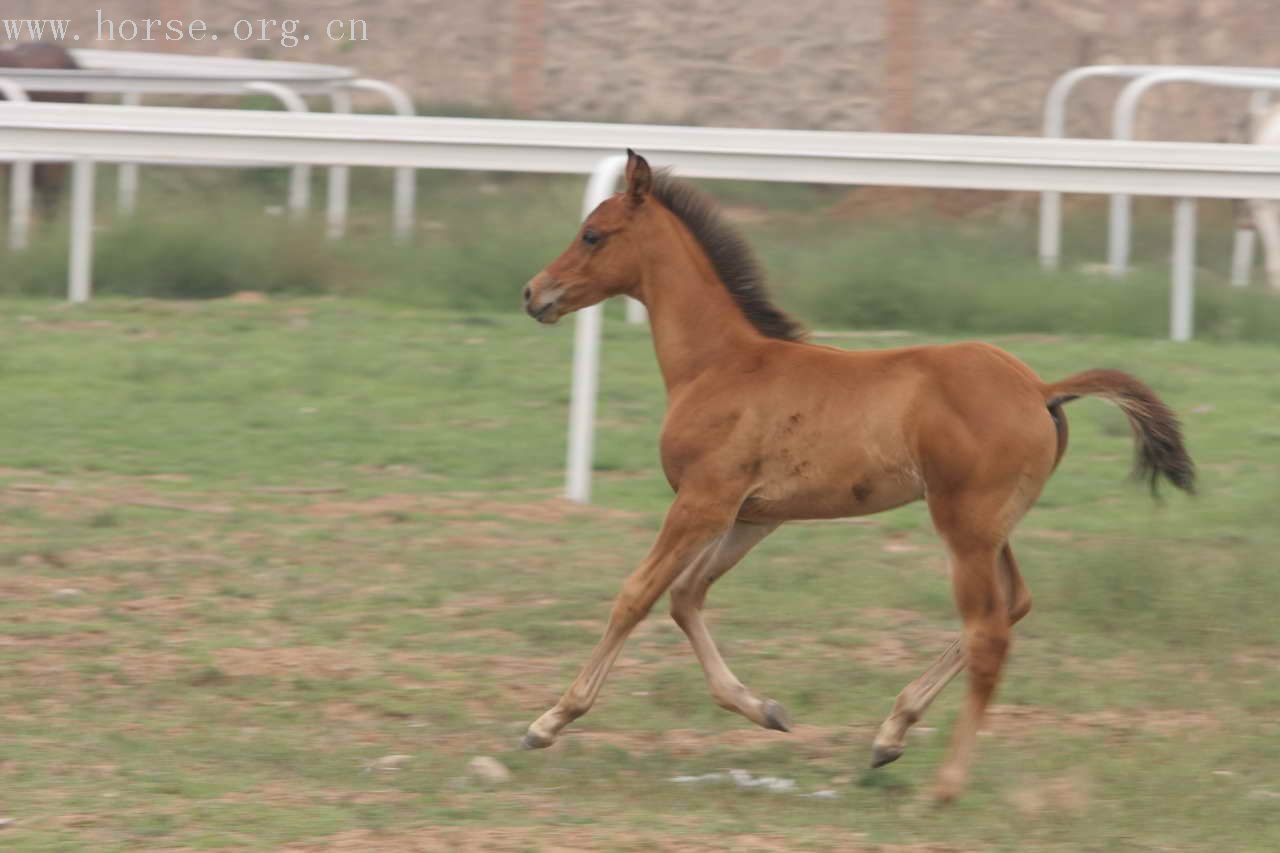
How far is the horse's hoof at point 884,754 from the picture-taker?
5.36 m

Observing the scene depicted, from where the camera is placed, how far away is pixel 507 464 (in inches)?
348

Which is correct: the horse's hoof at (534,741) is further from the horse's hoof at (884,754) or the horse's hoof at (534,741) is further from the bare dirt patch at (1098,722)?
the bare dirt patch at (1098,722)

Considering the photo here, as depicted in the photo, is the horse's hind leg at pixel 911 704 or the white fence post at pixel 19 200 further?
the white fence post at pixel 19 200

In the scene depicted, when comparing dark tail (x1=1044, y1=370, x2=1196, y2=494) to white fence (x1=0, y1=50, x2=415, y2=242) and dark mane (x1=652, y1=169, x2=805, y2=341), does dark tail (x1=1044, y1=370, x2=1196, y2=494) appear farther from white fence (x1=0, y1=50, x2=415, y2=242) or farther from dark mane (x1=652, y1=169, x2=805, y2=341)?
white fence (x1=0, y1=50, x2=415, y2=242)

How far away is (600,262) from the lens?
588 cm

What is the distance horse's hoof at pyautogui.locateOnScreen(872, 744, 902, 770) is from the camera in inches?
211

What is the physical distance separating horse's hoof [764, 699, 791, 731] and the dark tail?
118 cm

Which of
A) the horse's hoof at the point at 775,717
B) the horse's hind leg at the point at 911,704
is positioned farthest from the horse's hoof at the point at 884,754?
the horse's hoof at the point at 775,717

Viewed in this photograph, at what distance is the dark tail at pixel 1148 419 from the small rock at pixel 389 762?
6.91ft

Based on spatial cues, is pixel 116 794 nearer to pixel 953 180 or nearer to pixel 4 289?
pixel 953 180

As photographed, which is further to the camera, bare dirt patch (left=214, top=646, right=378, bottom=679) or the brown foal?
bare dirt patch (left=214, top=646, right=378, bottom=679)

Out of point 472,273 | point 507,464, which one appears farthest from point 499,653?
point 472,273

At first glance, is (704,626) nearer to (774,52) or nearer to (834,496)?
(834,496)

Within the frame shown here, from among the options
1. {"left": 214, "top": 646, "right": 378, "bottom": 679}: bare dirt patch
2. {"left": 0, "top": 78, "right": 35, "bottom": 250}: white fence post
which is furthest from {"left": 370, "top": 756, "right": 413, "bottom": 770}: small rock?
{"left": 0, "top": 78, "right": 35, "bottom": 250}: white fence post
